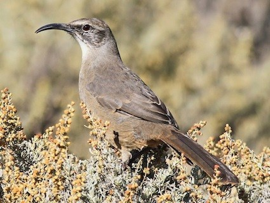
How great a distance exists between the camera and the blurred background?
841cm

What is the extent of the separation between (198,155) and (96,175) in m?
0.88

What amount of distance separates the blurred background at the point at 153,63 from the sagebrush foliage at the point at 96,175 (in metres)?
4.01

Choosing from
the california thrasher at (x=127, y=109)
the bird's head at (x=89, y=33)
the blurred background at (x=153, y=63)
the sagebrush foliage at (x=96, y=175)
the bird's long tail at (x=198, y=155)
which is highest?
the blurred background at (x=153, y=63)

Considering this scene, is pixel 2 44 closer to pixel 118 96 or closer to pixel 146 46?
pixel 146 46

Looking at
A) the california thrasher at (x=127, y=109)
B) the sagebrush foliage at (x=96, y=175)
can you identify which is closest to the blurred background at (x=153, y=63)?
the california thrasher at (x=127, y=109)

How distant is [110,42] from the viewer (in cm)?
554

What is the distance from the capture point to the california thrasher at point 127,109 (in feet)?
14.4

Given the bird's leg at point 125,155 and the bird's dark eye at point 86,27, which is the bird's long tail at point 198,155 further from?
the bird's dark eye at point 86,27

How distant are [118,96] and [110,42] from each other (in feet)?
2.89

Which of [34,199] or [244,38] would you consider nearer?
[34,199]

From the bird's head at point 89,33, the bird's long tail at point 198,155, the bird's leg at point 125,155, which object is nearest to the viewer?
the bird's long tail at point 198,155

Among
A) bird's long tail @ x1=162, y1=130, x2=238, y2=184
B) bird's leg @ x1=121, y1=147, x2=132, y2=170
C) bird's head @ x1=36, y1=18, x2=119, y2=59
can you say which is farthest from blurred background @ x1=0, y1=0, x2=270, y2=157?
bird's long tail @ x1=162, y1=130, x2=238, y2=184

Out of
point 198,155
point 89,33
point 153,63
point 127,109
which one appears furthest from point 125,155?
point 153,63

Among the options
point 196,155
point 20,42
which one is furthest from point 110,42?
point 20,42
